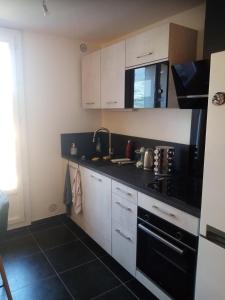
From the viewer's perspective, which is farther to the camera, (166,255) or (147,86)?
(147,86)

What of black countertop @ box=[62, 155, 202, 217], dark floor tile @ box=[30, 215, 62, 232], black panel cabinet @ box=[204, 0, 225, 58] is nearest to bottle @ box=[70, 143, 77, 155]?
black countertop @ box=[62, 155, 202, 217]

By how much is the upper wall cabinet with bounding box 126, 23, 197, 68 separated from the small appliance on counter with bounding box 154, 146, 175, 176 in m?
0.75

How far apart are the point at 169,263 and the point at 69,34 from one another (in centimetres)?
249

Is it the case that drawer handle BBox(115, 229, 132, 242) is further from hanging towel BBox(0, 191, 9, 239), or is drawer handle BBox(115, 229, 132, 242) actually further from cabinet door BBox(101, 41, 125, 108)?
cabinet door BBox(101, 41, 125, 108)

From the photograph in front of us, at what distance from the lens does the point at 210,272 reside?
49.7 inches

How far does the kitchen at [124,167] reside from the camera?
4.62 ft

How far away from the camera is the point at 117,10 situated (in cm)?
196

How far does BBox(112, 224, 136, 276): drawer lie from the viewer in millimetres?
1890

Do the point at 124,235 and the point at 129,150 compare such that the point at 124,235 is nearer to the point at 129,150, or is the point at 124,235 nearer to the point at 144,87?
the point at 129,150

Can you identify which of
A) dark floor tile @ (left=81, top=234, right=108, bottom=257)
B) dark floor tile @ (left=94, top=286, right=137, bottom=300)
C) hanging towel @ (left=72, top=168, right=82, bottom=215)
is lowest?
dark floor tile @ (left=94, top=286, right=137, bottom=300)

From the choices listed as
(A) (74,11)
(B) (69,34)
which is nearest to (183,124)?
(A) (74,11)

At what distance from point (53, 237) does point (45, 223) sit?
33 cm

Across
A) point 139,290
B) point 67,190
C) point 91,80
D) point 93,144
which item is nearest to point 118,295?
point 139,290

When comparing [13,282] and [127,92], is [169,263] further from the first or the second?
[127,92]
